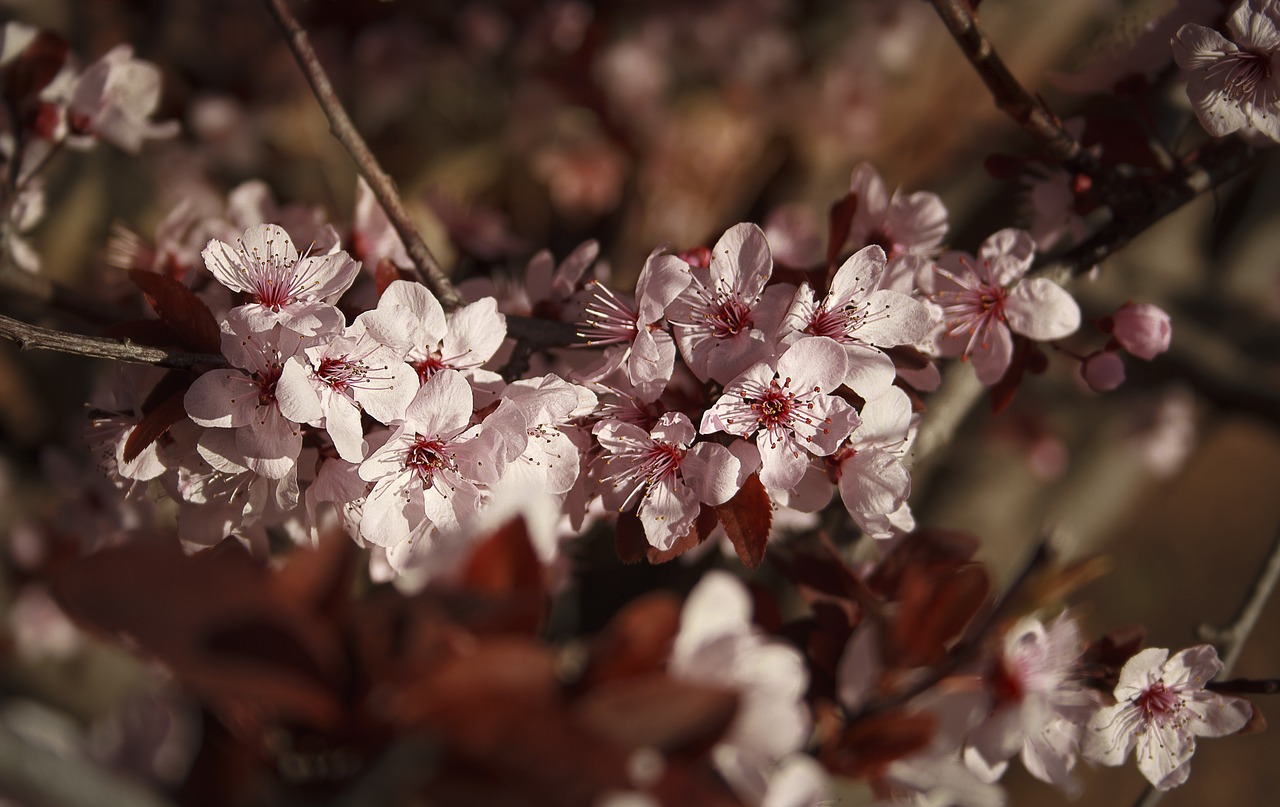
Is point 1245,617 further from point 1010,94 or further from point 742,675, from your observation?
point 742,675

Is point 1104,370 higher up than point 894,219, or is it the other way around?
point 894,219

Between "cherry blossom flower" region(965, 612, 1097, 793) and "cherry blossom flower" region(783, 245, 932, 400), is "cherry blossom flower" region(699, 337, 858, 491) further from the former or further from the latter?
"cherry blossom flower" region(965, 612, 1097, 793)

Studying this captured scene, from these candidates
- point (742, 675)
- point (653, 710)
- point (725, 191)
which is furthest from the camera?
point (725, 191)

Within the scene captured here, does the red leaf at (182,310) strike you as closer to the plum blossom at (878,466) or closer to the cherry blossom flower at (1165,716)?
the plum blossom at (878,466)

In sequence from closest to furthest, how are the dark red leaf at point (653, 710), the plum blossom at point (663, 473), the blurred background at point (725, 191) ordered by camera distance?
the dark red leaf at point (653, 710), the plum blossom at point (663, 473), the blurred background at point (725, 191)

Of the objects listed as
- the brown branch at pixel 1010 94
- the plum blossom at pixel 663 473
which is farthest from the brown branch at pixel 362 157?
the brown branch at pixel 1010 94

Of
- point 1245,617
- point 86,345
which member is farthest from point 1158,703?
point 86,345

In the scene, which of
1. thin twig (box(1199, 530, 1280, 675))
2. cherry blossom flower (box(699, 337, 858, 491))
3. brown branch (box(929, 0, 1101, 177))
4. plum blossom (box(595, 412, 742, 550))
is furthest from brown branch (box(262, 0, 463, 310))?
thin twig (box(1199, 530, 1280, 675))

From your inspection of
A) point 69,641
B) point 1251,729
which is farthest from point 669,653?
point 69,641
